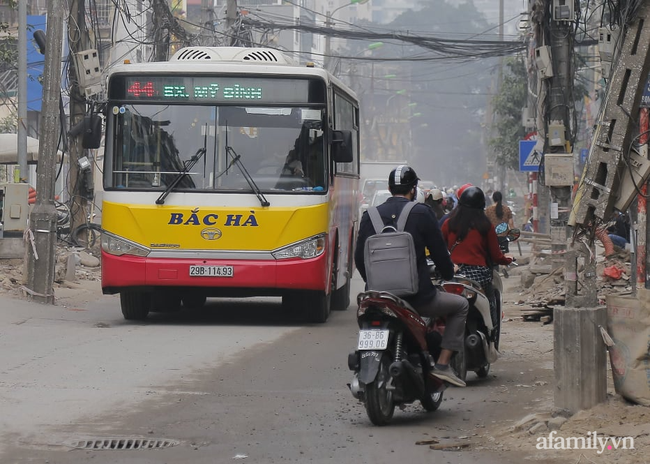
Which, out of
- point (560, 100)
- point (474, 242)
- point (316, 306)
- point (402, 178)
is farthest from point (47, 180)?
point (402, 178)

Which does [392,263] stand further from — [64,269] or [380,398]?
[64,269]

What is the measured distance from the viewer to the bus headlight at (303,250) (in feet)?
46.7

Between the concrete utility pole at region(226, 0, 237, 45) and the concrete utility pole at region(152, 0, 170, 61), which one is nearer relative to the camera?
the concrete utility pole at region(152, 0, 170, 61)

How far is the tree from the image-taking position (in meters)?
53.3

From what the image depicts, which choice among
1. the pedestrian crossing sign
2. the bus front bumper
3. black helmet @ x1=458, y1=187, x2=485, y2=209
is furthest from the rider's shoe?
the pedestrian crossing sign

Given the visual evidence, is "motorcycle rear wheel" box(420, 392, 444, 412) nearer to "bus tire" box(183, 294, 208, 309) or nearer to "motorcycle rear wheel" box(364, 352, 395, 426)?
"motorcycle rear wheel" box(364, 352, 395, 426)

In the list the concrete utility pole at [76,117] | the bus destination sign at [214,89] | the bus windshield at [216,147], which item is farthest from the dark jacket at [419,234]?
the concrete utility pole at [76,117]

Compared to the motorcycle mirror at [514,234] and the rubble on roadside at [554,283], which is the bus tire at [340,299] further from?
the motorcycle mirror at [514,234]

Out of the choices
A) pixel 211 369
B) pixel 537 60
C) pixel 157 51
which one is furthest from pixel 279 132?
pixel 157 51

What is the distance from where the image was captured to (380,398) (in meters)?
7.87

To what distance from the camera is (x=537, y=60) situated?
1873 cm

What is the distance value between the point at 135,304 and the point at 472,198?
247 inches

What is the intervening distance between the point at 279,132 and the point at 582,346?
745cm

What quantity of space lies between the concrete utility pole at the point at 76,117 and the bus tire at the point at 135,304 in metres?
9.42
